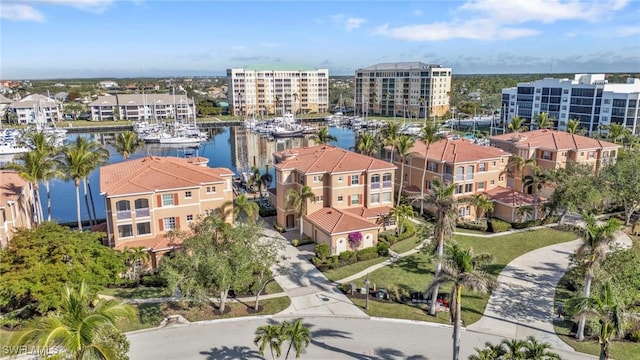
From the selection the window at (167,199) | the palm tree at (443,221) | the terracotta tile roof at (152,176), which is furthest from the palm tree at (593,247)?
the window at (167,199)

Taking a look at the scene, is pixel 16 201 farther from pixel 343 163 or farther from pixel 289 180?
pixel 343 163

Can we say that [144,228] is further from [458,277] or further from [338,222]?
[458,277]

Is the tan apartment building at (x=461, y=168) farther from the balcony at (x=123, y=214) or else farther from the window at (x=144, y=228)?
the balcony at (x=123, y=214)

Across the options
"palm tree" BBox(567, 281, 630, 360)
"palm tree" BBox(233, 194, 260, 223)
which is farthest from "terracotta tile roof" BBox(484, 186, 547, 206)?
"palm tree" BBox(567, 281, 630, 360)

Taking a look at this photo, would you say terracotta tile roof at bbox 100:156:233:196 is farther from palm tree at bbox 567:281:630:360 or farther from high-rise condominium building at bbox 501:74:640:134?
high-rise condominium building at bbox 501:74:640:134

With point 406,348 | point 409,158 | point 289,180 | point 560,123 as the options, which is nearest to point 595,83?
point 560,123

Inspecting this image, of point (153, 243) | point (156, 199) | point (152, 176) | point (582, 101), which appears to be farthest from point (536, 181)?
point (582, 101)
